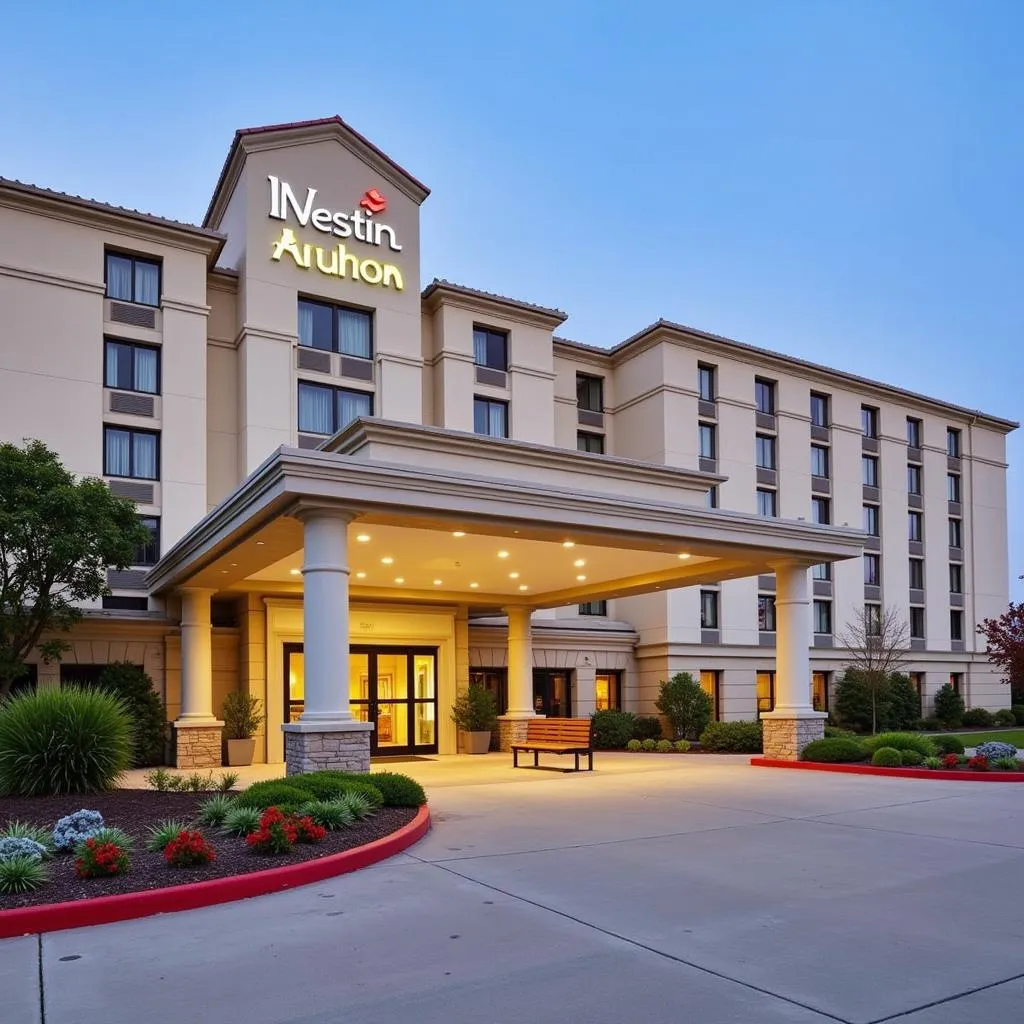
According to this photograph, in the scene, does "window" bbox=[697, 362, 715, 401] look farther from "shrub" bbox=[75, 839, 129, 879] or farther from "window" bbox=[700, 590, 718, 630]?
"shrub" bbox=[75, 839, 129, 879]

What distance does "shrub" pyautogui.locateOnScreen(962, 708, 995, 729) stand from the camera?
40656mm

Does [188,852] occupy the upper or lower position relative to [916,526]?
lower

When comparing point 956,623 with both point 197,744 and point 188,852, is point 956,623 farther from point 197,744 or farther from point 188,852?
point 188,852

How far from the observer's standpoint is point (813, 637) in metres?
37.0

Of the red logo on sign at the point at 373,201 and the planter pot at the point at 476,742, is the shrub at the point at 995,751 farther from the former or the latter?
the red logo on sign at the point at 373,201

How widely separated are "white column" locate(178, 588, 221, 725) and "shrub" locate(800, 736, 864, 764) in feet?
42.0

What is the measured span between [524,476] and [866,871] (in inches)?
363

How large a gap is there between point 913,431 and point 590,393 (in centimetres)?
1620

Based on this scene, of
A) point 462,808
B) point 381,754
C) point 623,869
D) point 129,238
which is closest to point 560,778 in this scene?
point 462,808

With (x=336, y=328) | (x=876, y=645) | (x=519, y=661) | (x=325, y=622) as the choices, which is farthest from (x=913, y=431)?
(x=325, y=622)

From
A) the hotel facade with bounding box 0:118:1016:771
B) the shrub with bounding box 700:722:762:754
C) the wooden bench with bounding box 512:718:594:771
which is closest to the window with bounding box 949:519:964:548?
the hotel facade with bounding box 0:118:1016:771

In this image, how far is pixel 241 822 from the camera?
9.99m

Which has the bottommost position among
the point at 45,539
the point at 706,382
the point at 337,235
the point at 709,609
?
the point at 709,609

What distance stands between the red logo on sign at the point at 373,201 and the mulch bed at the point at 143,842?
2019 centimetres
